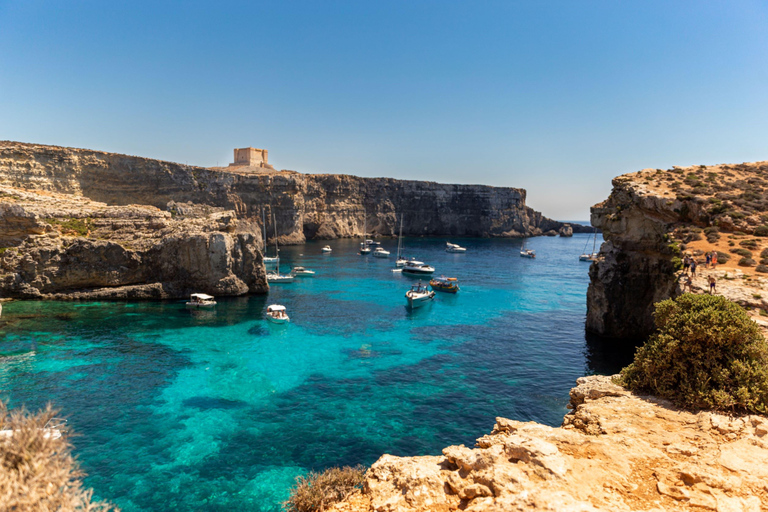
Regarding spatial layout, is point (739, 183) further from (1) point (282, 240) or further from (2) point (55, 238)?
(1) point (282, 240)

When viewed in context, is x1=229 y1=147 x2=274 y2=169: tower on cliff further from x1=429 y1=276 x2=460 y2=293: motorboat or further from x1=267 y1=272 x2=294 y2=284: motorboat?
x1=429 y1=276 x2=460 y2=293: motorboat

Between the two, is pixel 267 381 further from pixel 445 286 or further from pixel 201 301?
pixel 445 286

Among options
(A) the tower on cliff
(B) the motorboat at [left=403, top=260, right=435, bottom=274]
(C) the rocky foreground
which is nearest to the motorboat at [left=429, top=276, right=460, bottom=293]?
(B) the motorboat at [left=403, top=260, right=435, bottom=274]

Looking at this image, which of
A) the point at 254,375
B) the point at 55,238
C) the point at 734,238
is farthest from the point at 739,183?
the point at 55,238

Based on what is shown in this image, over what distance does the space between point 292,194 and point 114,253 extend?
256 feet

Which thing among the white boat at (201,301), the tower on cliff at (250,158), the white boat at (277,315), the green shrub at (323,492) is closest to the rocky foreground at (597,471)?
the green shrub at (323,492)

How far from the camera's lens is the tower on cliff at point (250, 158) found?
13050cm

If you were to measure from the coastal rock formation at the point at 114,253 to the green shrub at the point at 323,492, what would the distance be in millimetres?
42565

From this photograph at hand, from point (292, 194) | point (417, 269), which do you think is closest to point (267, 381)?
point (417, 269)

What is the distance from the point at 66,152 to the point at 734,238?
9894cm

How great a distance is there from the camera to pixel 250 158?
130250 mm

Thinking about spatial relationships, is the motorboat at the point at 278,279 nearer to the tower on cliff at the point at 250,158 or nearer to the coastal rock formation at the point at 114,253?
the coastal rock formation at the point at 114,253

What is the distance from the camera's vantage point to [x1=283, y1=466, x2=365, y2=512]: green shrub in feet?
28.9

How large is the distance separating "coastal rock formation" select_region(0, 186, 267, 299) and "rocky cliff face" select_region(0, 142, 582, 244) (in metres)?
29.1
